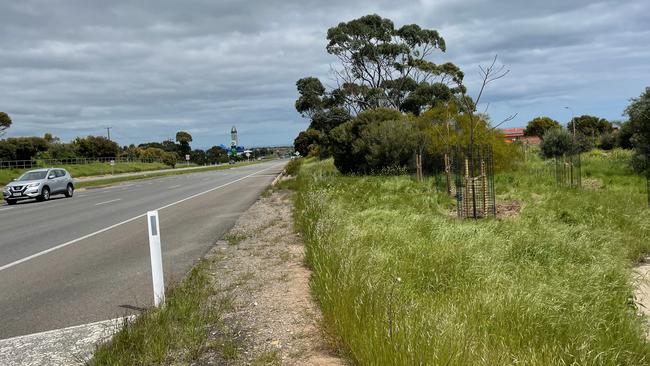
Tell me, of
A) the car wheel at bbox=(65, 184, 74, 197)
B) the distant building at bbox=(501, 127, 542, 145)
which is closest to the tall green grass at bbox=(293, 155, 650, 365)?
the distant building at bbox=(501, 127, 542, 145)

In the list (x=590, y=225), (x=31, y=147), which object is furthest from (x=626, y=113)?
(x=31, y=147)

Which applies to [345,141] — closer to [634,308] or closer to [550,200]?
[550,200]

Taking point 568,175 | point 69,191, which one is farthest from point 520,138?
→ point 69,191

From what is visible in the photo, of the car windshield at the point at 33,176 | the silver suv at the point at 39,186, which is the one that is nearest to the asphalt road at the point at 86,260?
the silver suv at the point at 39,186

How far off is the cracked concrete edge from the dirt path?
1.08 metres

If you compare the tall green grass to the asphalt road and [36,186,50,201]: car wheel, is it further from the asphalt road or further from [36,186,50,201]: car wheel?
[36,186,50,201]: car wheel

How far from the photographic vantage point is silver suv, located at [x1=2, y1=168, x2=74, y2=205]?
26000mm

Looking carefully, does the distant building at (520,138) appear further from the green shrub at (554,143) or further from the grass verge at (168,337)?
the grass verge at (168,337)

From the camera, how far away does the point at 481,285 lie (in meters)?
6.31

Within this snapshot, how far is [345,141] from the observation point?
91.6 feet

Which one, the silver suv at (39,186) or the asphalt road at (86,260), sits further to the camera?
the silver suv at (39,186)

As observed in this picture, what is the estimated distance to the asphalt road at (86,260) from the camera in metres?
6.34

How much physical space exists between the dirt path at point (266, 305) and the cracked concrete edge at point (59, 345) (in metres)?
1.08

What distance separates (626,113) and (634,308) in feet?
82.6
